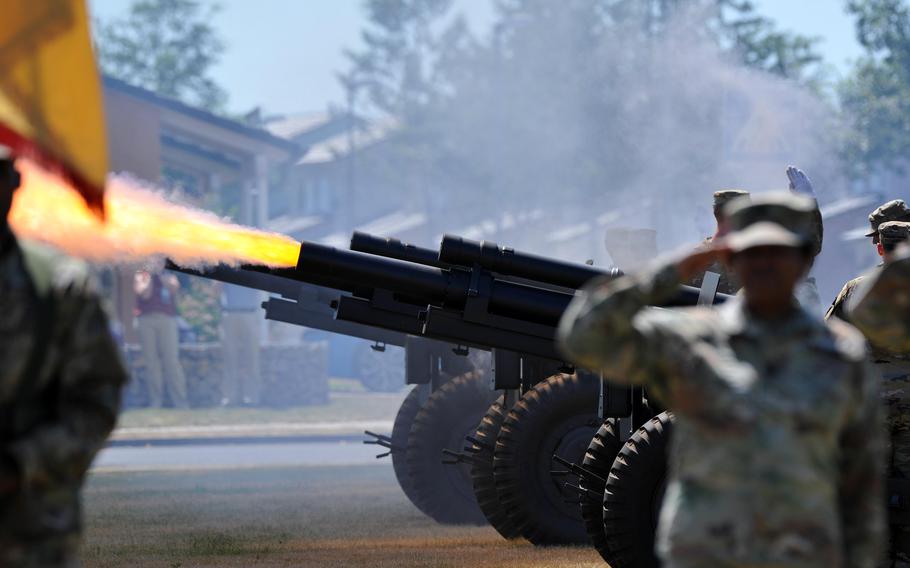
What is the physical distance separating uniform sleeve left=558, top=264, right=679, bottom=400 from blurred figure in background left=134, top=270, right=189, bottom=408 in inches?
930

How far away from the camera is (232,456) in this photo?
25625mm

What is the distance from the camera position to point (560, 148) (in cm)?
6291

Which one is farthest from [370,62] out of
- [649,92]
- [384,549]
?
[384,549]

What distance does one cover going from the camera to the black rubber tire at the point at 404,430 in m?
17.7

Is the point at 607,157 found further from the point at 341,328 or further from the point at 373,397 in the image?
the point at 341,328

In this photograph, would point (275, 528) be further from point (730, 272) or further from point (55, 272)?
point (55, 272)

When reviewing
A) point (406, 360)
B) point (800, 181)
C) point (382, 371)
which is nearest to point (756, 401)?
point (800, 181)

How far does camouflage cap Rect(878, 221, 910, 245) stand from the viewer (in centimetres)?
998

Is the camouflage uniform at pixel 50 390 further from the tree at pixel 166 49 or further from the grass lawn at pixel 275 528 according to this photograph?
the tree at pixel 166 49

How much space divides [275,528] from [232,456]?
1046cm

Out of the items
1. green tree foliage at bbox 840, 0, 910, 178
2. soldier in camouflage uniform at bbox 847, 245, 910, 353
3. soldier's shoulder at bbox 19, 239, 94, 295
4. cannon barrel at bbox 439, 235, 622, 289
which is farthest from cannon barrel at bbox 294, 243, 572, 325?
green tree foliage at bbox 840, 0, 910, 178

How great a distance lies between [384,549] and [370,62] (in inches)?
2590

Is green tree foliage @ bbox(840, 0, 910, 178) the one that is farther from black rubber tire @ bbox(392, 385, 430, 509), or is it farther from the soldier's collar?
the soldier's collar

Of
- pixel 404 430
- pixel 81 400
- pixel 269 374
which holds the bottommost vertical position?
pixel 81 400
